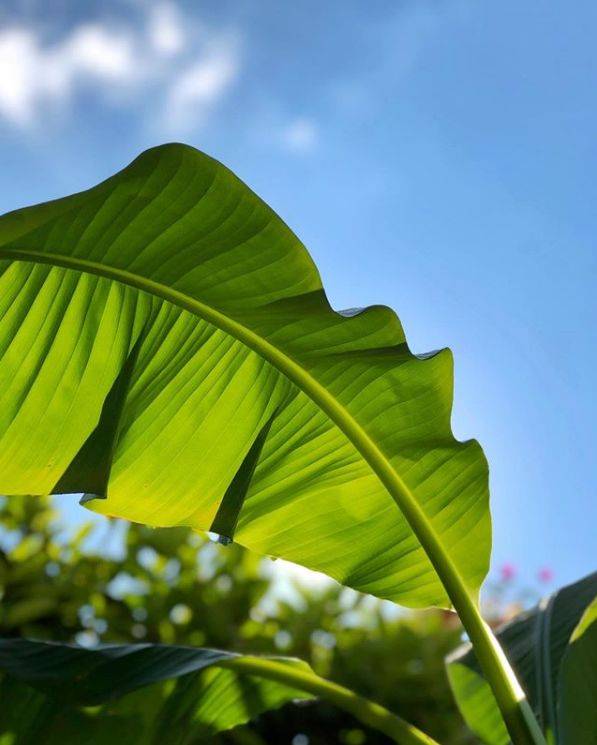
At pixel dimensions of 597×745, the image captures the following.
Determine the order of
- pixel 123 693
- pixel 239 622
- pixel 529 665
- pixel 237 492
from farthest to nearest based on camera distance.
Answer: pixel 239 622 < pixel 529 665 < pixel 237 492 < pixel 123 693

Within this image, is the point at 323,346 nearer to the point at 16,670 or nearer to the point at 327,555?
the point at 327,555

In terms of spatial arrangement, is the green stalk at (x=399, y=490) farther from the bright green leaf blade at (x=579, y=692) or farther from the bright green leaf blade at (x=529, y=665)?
the bright green leaf blade at (x=529, y=665)

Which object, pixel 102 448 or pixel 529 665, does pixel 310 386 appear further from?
pixel 529 665

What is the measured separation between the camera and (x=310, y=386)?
1096mm

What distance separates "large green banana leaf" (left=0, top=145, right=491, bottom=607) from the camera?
94 centimetres

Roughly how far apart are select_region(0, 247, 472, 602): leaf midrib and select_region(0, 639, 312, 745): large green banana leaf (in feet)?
0.90

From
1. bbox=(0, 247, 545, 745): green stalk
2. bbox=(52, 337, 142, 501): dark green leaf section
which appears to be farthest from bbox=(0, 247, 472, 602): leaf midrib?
bbox=(52, 337, 142, 501): dark green leaf section

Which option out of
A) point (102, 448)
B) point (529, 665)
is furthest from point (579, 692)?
point (102, 448)

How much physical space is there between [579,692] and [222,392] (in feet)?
2.13

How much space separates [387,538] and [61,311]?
565mm

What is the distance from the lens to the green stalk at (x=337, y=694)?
Answer: 3.86ft

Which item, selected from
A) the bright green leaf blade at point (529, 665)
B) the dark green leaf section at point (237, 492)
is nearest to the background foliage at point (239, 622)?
the bright green leaf blade at point (529, 665)

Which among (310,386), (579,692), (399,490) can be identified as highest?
(310,386)

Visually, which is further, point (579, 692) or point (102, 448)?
point (579, 692)
